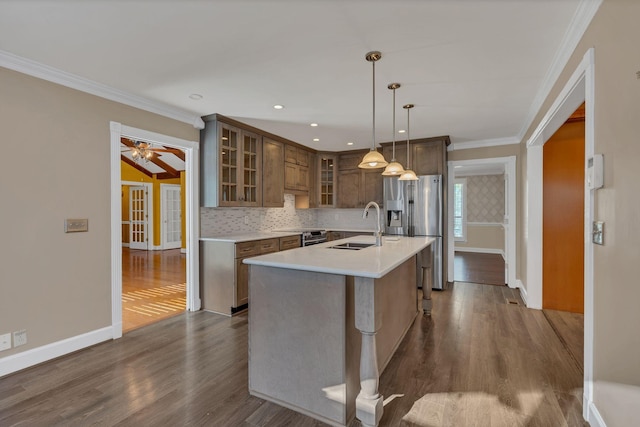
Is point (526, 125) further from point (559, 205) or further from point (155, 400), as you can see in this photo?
point (155, 400)

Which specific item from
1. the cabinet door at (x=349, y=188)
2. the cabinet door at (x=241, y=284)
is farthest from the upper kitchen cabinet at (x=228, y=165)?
the cabinet door at (x=349, y=188)

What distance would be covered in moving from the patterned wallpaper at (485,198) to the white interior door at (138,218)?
9.77 metres

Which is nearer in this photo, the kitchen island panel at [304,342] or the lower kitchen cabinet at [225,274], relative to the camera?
the kitchen island panel at [304,342]

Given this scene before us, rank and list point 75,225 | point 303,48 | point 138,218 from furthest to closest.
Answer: point 138,218 → point 75,225 → point 303,48

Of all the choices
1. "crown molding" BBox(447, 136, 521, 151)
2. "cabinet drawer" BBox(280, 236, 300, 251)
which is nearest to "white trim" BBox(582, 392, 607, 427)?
"cabinet drawer" BBox(280, 236, 300, 251)

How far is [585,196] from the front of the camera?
1.84 metres

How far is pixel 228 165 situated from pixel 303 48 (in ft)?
7.24

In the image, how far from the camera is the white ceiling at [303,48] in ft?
5.93

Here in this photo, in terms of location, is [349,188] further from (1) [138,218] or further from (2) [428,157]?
(1) [138,218]

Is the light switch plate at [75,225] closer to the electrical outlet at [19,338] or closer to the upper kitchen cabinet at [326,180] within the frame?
the electrical outlet at [19,338]

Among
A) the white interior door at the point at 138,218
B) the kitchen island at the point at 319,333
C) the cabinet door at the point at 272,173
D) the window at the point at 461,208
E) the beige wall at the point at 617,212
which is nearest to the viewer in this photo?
the beige wall at the point at 617,212

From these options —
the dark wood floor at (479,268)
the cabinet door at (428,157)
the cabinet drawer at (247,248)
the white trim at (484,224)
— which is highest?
the cabinet door at (428,157)

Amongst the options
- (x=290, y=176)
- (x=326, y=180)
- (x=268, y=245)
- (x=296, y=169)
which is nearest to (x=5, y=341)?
(x=268, y=245)

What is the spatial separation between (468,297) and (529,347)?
64.6 inches
